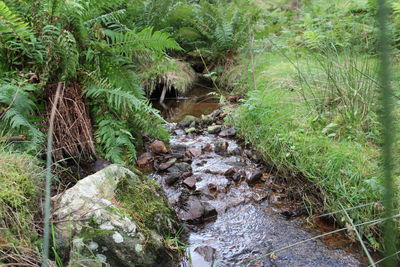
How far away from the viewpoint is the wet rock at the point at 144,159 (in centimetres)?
296

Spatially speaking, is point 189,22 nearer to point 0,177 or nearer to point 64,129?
point 64,129

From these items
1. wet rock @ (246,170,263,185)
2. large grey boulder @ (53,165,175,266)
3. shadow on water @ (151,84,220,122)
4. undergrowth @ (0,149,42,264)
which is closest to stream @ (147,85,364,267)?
wet rock @ (246,170,263,185)

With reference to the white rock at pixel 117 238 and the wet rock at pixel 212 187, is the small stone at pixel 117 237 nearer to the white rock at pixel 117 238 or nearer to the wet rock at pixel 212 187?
the white rock at pixel 117 238

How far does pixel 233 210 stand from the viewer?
2354mm

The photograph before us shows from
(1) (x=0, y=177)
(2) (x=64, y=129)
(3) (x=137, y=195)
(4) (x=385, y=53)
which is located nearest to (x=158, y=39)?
(2) (x=64, y=129)

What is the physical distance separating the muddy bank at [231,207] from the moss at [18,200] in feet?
2.77

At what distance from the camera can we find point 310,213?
2180mm

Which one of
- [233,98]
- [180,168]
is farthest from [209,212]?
[233,98]

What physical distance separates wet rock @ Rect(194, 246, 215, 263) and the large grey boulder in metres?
0.23

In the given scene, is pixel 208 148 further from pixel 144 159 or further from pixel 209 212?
pixel 209 212

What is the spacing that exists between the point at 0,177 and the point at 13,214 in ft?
0.71

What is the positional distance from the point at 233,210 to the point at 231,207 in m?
0.04

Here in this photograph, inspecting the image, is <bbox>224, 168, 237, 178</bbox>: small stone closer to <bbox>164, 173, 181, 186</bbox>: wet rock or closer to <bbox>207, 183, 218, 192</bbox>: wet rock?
<bbox>207, 183, 218, 192</bbox>: wet rock

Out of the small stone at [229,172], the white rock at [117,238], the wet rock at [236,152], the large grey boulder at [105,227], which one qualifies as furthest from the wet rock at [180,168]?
the white rock at [117,238]
